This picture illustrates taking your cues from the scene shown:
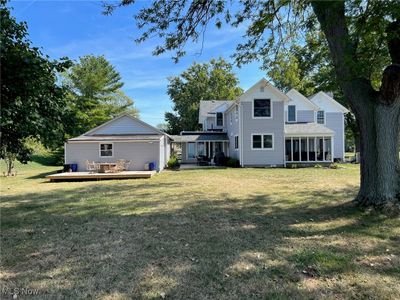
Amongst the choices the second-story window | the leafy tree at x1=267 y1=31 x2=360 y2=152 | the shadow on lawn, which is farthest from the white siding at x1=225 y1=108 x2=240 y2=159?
the shadow on lawn

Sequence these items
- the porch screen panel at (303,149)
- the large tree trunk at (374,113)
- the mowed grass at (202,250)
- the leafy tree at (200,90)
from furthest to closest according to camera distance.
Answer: the leafy tree at (200,90)
the porch screen panel at (303,149)
the large tree trunk at (374,113)
the mowed grass at (202,250)

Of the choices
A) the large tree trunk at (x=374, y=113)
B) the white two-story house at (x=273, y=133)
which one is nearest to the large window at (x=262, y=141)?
the white two-story house at (x=273, y=133)

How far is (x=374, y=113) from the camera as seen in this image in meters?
7.38

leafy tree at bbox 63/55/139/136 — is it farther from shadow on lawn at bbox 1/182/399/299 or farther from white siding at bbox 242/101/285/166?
shadow on lawn at bbox 1/182/399/299

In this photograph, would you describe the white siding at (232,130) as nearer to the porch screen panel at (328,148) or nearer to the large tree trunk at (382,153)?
the porch screen panel at (328,148)

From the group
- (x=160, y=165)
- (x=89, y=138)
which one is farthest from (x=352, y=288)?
(x=89, y=138)

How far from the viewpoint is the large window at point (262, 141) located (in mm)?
23891

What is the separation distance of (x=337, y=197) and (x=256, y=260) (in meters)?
6.05

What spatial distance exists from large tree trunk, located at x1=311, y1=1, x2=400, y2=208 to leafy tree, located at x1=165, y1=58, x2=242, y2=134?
3823 cm

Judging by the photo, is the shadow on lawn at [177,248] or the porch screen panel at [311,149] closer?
the shadow on lawn at [177,248]

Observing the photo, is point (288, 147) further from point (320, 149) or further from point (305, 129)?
point (320, 149)

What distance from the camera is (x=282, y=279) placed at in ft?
12.8

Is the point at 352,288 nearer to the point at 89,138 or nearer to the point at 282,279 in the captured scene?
the point at 282,279

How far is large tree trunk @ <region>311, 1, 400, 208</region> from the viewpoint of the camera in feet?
23.3
